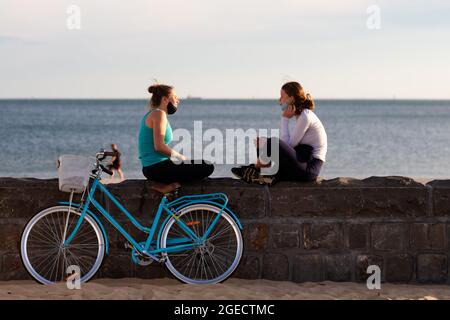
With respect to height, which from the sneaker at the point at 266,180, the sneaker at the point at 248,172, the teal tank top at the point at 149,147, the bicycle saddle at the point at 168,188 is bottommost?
the bicycle saddle at the point at 168,188

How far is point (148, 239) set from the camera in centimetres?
632

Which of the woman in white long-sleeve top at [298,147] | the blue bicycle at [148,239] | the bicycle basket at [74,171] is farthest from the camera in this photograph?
the woman in white long-sleeve top at [298,147]

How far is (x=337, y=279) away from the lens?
6621 millimetres

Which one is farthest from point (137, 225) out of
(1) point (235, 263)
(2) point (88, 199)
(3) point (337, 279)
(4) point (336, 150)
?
(4) point (336, 150)

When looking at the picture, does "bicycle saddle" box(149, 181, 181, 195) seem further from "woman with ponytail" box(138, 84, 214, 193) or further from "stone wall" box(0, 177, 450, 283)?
"stone wall" box(0, 177, 450, 283)

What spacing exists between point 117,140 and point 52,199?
42.2m

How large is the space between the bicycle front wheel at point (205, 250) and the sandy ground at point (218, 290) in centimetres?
14

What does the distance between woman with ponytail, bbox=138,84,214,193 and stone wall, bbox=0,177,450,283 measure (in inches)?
6.3

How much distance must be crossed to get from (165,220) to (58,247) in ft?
3.04

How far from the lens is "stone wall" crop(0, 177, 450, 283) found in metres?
6.52

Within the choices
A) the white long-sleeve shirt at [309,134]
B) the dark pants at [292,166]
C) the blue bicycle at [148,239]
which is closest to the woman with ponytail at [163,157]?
the blue bicycle at [148,239]

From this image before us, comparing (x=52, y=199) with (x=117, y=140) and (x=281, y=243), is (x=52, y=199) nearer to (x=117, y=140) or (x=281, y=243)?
(x=281, y=243)

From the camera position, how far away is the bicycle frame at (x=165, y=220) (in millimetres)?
6262

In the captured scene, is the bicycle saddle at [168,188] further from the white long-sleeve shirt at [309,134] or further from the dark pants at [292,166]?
the white long-sleeve shirt at [309,134]
